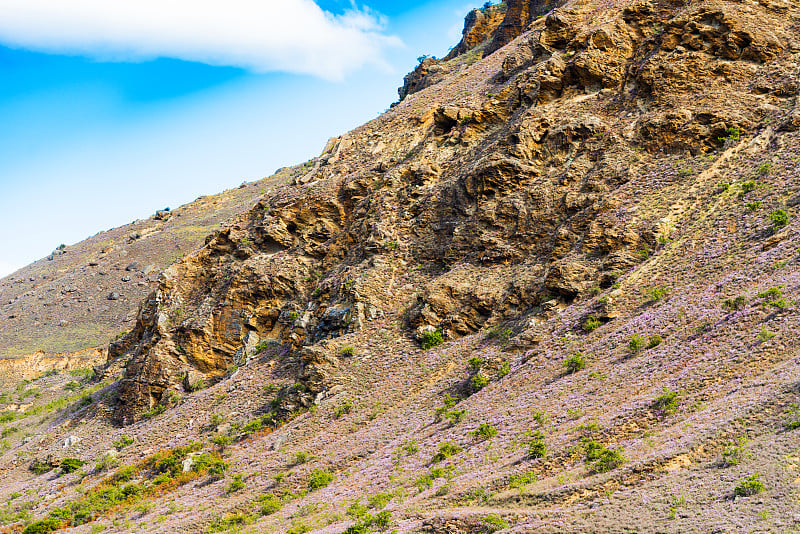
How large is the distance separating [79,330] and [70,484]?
40195 mm

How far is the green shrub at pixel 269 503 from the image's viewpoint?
735 inches

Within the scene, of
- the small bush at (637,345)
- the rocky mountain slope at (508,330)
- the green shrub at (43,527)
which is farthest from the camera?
the green shrub at (43,527)

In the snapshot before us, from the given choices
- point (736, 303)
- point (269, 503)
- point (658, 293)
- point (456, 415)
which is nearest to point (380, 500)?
point (456, 415)

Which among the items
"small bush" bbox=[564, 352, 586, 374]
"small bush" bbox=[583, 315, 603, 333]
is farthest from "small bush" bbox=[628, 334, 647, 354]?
"small bush" bbox=[583, 315, 603, 333]

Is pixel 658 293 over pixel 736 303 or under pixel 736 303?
over

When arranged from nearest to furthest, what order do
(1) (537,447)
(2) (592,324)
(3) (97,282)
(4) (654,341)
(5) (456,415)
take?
(1) (537,447), (4) (654,341), (5) (456,415), (2) (592,324), (3) (97,282)

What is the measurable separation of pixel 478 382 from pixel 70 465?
2200 cm

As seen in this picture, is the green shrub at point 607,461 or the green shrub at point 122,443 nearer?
the green shrub at point 607,461

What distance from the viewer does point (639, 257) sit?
885 inches

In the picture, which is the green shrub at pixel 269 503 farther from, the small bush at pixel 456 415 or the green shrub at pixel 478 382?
the green shrub at pixel 478 382

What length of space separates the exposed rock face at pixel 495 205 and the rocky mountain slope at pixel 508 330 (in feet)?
0.49

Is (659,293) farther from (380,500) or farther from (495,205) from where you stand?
(380,500)

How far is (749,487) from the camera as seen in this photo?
1001 centimetres

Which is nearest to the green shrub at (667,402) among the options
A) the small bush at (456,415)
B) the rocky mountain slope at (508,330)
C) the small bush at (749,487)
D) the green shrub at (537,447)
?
the rocky mountain slope at (508,330)
